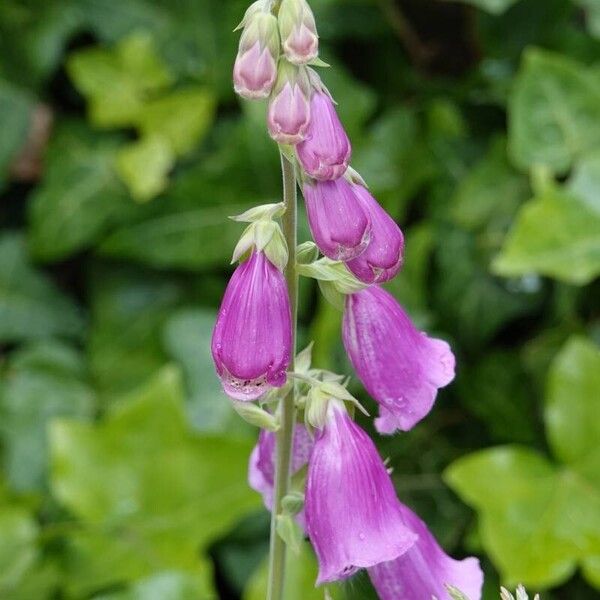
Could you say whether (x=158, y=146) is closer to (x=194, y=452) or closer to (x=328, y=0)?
(x=328, y=0)

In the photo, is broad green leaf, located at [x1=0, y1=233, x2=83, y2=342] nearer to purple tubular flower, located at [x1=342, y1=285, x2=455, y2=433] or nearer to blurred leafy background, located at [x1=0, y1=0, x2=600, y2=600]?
blurred leafy background, located at [x1=0, y1=0, x2=600, y2=600]

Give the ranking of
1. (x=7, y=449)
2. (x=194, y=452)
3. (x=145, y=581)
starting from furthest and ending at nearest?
1. (x=7, y=449)
2. (x=194, y=452)
3. (x=145, y=581)

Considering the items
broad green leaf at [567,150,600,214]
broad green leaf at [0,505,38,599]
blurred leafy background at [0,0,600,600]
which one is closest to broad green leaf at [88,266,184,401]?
blurred leafy background at [0,0,600,600]

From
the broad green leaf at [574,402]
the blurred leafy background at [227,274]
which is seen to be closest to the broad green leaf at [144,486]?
the blurred leafy background at [227,274]

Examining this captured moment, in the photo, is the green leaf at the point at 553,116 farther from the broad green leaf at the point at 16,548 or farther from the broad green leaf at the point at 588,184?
the broad green leaf at the point at 16,548

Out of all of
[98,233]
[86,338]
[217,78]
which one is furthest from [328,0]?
[86,338]

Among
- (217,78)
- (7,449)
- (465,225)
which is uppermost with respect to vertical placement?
(217,78)

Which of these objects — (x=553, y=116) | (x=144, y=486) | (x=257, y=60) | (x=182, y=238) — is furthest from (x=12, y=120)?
(x=257, y=60)
